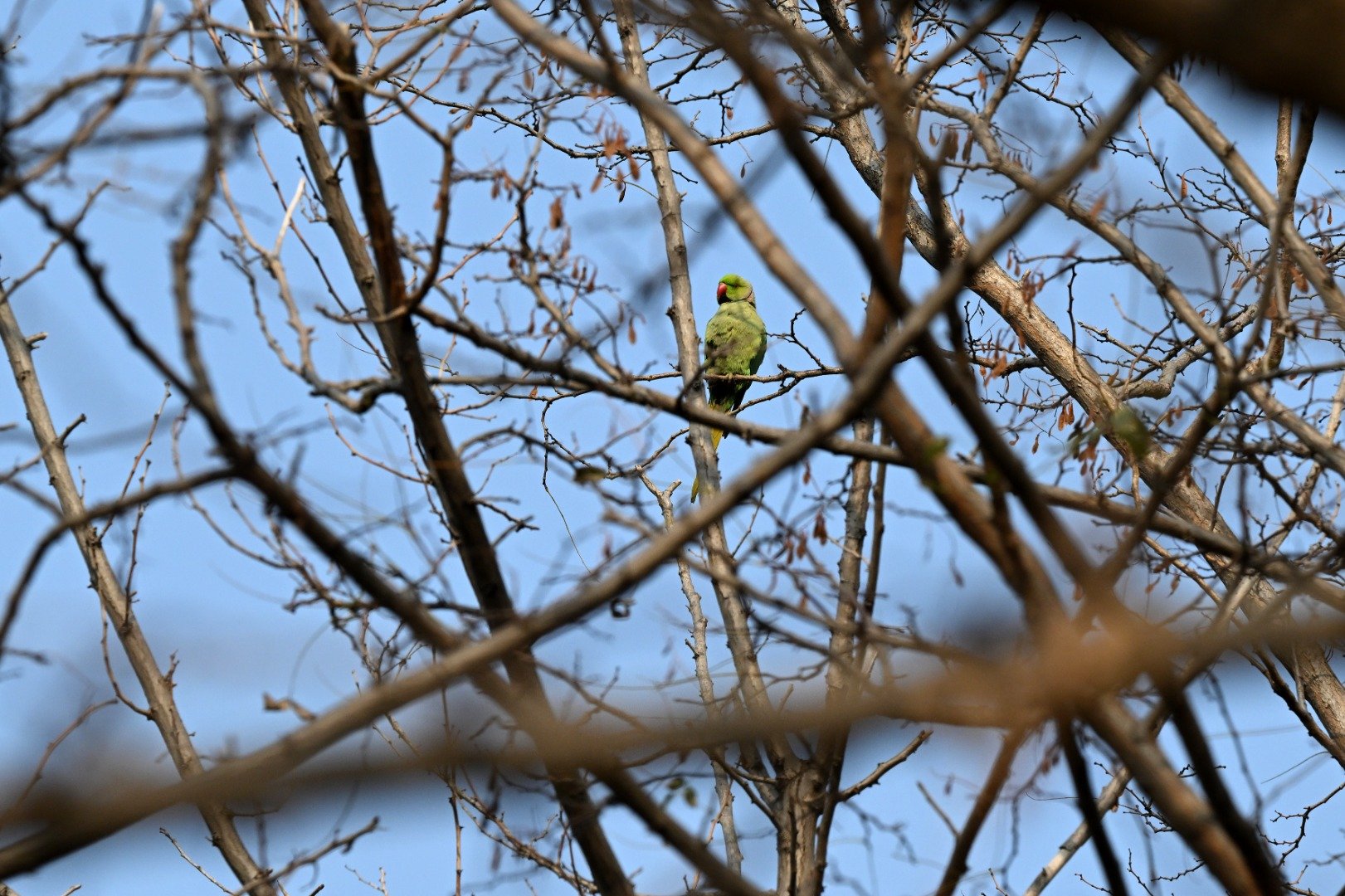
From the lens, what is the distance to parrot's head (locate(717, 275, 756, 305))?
11.8m

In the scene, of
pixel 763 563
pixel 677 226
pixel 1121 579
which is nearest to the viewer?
pixel 1121 579

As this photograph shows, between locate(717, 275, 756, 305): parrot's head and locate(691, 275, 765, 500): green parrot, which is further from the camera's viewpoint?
locate(717, 275, 756, 305): parrot's head

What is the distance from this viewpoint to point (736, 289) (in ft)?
39.0

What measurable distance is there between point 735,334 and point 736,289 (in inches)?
62.8

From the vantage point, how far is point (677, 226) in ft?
16.1

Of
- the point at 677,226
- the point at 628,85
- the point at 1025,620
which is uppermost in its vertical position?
the point at 677,226

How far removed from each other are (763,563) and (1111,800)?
2.02m

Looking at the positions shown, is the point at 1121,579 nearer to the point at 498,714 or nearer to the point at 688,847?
the point at 688,847

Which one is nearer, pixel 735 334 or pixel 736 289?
pixel 735 334

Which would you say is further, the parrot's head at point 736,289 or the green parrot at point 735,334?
the parrot's head at point 736,289

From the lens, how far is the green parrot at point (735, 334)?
9.61 metres

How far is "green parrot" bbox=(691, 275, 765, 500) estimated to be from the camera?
961 cm

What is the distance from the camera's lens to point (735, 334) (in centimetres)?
1039

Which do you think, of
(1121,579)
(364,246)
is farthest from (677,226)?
(1121,579)
